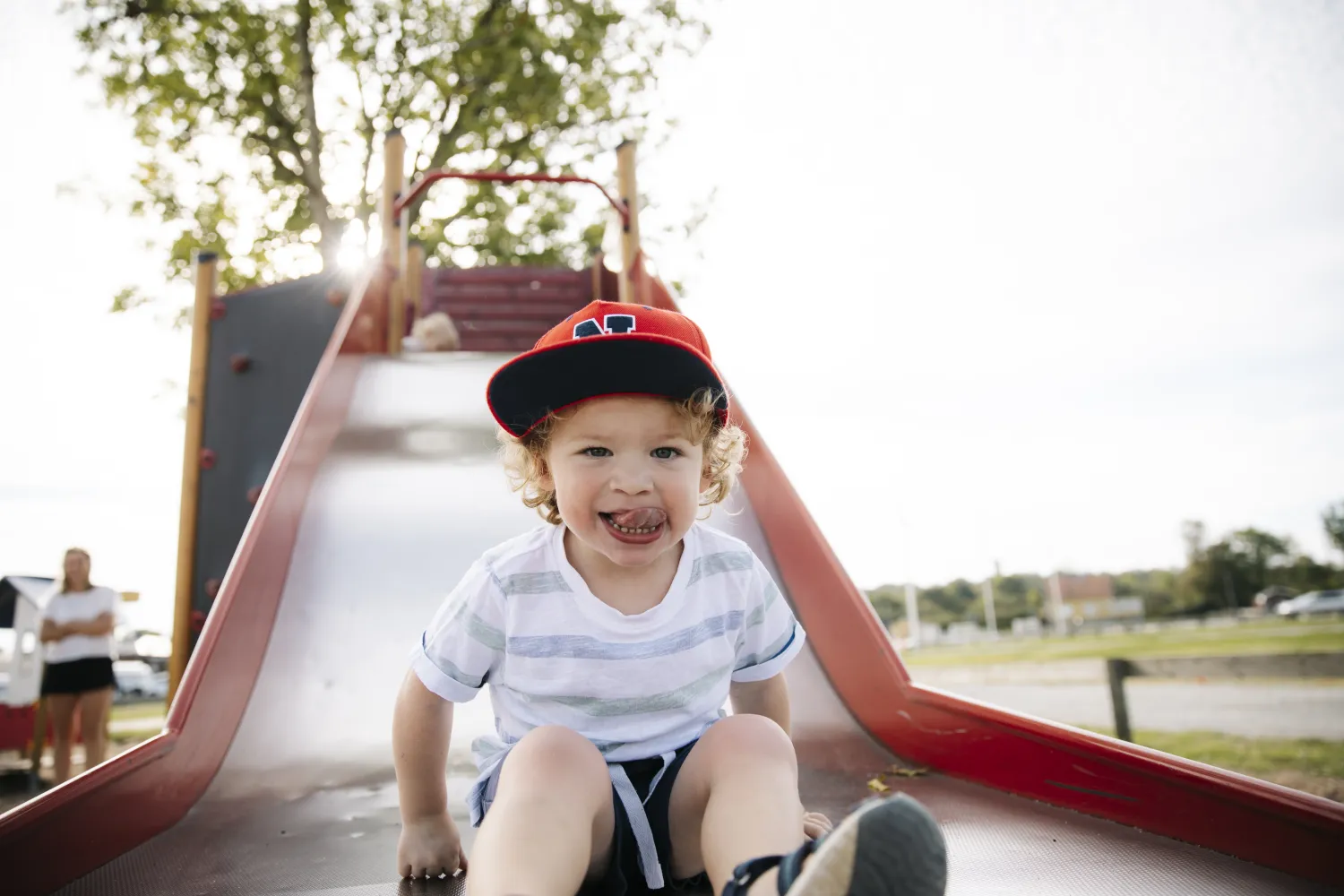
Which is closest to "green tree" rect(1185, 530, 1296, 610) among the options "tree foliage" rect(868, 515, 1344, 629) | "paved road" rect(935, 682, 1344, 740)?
"tree foliage" rect(868, 515, 1344, 629)

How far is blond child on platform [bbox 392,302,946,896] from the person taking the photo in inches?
48.3

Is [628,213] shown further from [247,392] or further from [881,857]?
[881,857]

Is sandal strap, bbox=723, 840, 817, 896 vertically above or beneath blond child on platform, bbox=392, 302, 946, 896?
beneath

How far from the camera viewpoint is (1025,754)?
1.67 m

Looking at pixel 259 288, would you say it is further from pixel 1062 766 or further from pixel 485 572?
pixel 1062 766

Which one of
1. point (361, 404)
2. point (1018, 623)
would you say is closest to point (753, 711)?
point (361, 404)

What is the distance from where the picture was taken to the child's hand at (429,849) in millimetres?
1323

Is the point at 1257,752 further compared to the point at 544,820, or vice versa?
the point at 1257,752

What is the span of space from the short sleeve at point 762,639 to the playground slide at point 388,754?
1.21 feet

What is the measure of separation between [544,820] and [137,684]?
30.5m

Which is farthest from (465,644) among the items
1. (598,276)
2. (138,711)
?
(138,711)

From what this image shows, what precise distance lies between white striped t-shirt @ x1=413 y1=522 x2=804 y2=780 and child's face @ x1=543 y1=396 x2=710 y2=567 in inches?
4.3

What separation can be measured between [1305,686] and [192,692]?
14117mm

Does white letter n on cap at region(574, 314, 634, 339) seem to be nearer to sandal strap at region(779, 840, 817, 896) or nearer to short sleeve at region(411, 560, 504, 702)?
short sleeve at region(411, 560, 504, 702)
